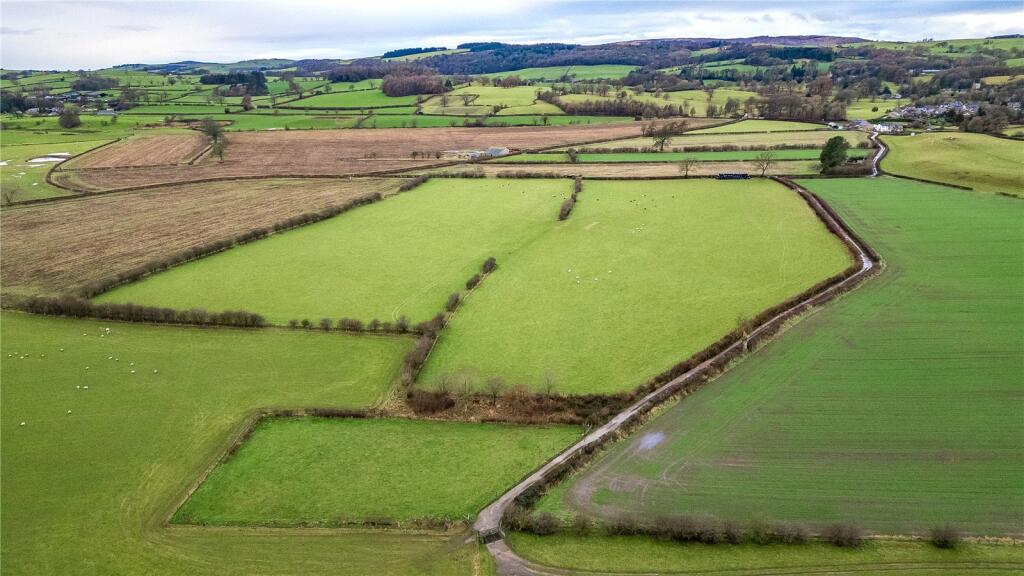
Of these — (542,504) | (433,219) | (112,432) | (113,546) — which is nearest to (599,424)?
(542,504)

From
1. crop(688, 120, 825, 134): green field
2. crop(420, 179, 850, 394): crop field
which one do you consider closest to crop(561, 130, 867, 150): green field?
crop(688, 120, 825, 134): green field

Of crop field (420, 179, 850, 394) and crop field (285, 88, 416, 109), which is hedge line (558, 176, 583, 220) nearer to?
crop field (420, 179, 850, 394)

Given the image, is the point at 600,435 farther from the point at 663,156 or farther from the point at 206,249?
the point at 663,156

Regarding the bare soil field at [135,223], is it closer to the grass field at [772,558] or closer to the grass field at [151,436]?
the grass field at [151,436]

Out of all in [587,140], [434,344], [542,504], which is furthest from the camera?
[587,140]

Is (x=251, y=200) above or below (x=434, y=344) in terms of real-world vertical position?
above

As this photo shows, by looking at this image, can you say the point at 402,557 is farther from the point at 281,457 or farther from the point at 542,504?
the point at 281,457
